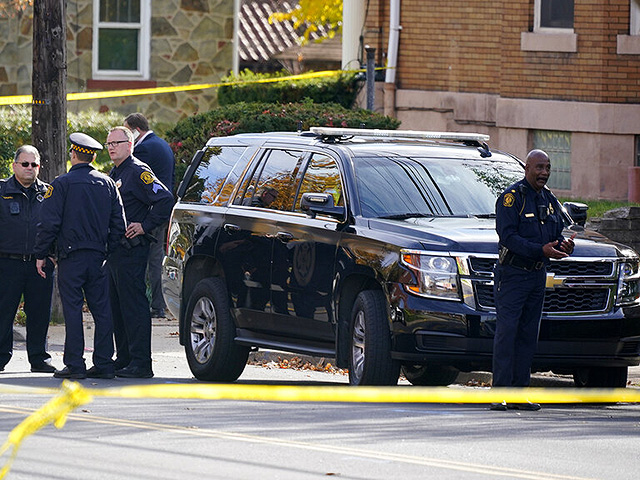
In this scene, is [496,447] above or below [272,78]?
below

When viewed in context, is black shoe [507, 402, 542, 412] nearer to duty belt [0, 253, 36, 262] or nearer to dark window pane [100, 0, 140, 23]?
duty belt [0, 253, 36, 262]

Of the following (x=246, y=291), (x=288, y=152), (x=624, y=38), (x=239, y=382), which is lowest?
(x=239, y=382)

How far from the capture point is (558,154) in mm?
21391

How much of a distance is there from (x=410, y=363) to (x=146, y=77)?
51.3 feet

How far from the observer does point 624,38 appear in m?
20.0

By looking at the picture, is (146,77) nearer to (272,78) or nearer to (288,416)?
(272,78)

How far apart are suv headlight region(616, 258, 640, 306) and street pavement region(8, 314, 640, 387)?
5.68 feet

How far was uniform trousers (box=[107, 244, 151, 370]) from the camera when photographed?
12.0m

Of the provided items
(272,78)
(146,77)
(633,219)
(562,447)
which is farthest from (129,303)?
(146,77)

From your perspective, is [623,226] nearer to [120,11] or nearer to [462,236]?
[462,236]

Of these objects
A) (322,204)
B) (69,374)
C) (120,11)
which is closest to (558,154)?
(120,11)

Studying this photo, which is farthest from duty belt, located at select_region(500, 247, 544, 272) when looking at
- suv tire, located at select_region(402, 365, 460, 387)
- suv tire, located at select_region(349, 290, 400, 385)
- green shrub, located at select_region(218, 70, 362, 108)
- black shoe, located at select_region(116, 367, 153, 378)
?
green shrub, located at select_region(218, 70, 362, 108)

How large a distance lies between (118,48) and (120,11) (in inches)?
24.0

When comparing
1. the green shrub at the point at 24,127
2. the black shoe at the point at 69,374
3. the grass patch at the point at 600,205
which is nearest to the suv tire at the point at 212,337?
the black shoe at the point at 69,374
